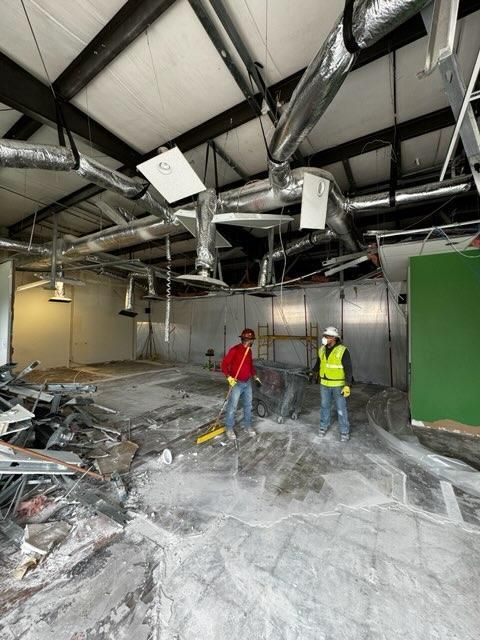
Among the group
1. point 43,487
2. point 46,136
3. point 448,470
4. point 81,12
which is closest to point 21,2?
point 81,12

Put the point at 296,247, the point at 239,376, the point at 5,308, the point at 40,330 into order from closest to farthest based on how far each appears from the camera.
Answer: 1. the point at 239,376
2. the point at 5,308
3. the point at 296,247
4. the point at 40,330

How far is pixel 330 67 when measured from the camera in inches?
51.6

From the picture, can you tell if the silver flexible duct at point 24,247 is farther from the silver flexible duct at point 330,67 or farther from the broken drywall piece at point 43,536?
the silver flexible duct at point 330,67

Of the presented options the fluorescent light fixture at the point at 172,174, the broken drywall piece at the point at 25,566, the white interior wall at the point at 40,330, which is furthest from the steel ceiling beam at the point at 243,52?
the white interior wall at the point at 40,330

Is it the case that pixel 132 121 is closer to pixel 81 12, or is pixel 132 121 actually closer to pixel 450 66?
pixel 81 12

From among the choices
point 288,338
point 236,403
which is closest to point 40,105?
point 236,403

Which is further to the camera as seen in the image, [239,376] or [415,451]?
[239,376]

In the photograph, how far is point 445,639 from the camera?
3.32 ft

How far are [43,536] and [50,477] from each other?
62 centimetres

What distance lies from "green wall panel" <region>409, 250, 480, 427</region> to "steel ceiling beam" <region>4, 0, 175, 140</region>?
3493 mm

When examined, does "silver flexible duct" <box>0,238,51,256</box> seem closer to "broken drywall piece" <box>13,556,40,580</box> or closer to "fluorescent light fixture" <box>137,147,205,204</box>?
"fluorescent light fixture" <box>137,147,205,204</box>

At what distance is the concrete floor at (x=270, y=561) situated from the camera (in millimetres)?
1068

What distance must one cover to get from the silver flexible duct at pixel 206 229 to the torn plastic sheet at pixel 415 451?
275 cm

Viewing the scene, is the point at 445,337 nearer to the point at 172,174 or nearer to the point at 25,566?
the point at 172,174
